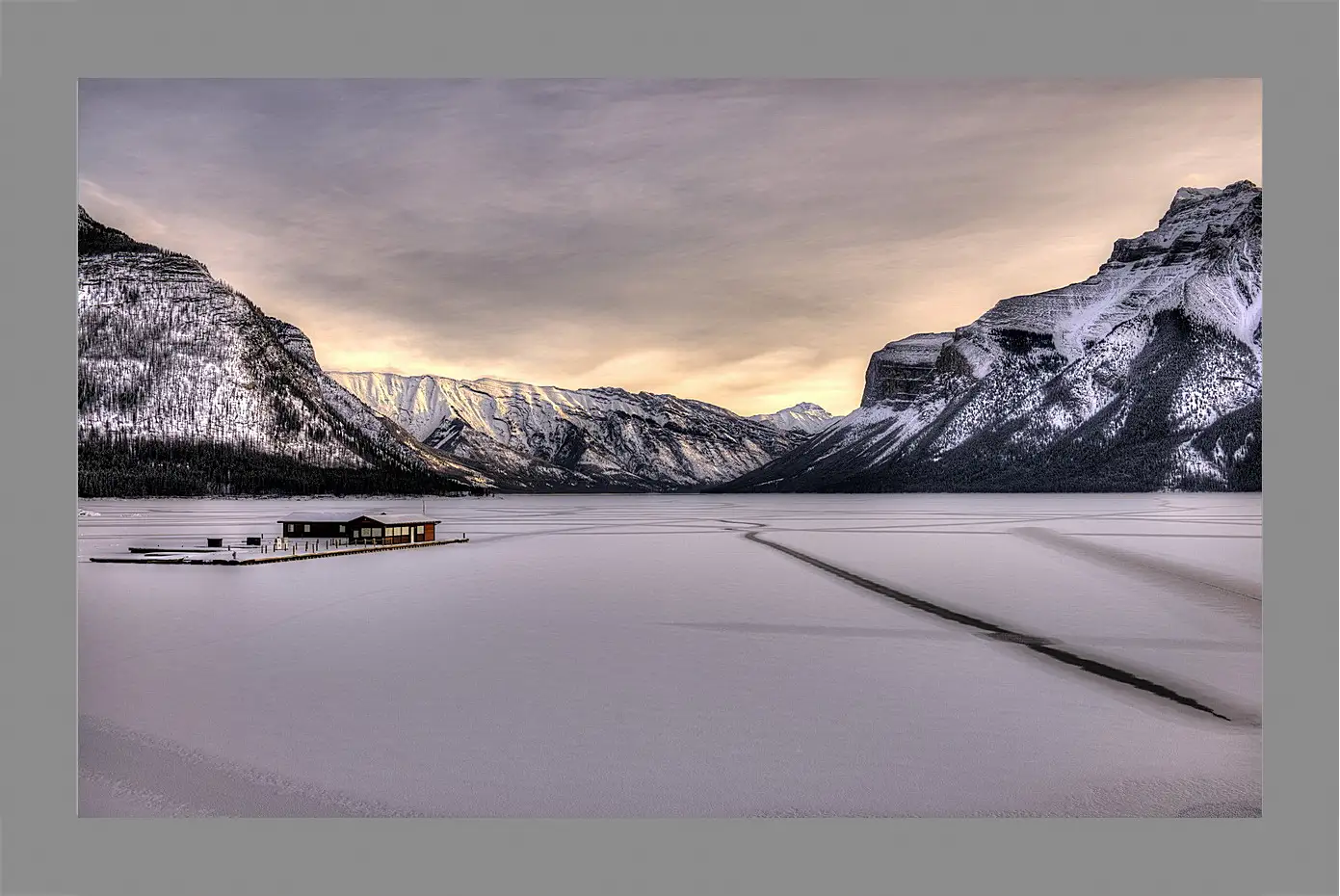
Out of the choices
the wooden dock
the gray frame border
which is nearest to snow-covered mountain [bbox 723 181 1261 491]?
the wooden dock

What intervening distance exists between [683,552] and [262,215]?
1886 cm

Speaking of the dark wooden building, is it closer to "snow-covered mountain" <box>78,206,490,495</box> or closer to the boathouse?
the boathouse

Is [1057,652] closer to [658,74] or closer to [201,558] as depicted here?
[658,74]

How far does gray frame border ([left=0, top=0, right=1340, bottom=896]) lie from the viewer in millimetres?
5941

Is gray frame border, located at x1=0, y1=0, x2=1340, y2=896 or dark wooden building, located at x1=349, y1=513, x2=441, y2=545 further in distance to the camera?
dark wooden building, located at x1=349, y1=513, x2=441, y2=545

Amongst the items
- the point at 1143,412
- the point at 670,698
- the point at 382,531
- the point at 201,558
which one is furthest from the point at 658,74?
the point at 1143,412

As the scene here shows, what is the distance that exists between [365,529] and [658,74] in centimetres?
2671

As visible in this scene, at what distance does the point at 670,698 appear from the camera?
8.38 meters

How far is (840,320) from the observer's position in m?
14.1

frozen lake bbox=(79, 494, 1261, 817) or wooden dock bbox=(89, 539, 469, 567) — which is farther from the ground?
frozen lake bbox=(79, 494, 1261, 817)

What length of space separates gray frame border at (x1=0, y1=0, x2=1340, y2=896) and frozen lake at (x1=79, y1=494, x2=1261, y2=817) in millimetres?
284
